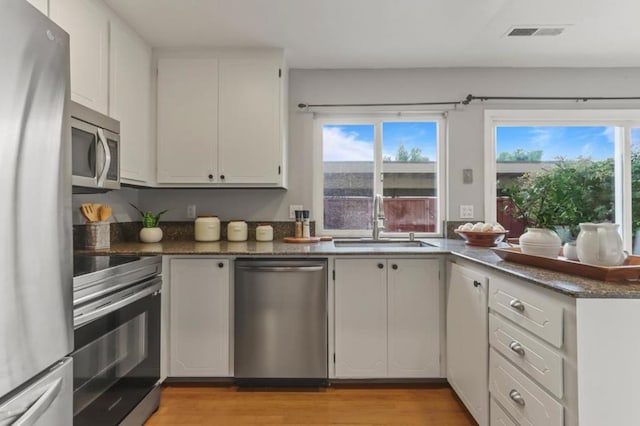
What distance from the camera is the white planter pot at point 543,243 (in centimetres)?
150

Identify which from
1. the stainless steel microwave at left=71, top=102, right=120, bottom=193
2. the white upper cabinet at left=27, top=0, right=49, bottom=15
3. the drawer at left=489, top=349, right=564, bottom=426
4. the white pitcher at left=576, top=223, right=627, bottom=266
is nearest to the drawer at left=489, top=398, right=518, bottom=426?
the drawer at left=489, top=349, right=564, bottom=426

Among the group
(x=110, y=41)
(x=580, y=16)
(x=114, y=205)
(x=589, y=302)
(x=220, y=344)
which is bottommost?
(x=220, y=344)

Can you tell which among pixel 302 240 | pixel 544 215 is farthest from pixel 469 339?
pixel 302 240

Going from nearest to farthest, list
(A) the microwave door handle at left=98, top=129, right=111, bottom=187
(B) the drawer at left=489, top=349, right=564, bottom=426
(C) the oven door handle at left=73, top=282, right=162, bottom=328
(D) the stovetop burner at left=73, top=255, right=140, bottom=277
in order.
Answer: (B) the drawer at left=489, top=349, right=564, bottom=426 → (C) the oven door handle at left=73, top=282, right=162, bottom=328 → (D) the stovetop burner at left=73, top=255, right=140, bottom=277 → (A) the microwave door handle at left=98, top=129, right=111, bottom=187

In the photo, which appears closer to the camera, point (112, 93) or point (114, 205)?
point (112, 93)

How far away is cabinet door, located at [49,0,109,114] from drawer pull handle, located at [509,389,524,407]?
95.8 inches

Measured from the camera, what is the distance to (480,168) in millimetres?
2943

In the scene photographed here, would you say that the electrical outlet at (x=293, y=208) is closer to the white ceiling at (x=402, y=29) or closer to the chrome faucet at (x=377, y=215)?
the chrome faucet at (x=377, y=215)

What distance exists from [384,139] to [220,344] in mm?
2032

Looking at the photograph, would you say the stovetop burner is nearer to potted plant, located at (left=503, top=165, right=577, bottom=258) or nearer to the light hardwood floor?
the light hardwood floor

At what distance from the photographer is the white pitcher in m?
1.25

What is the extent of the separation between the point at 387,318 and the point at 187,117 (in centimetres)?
199

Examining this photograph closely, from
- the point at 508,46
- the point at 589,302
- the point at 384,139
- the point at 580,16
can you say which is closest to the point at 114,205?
the point at 384,139

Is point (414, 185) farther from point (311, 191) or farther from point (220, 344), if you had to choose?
point (220, 344)
